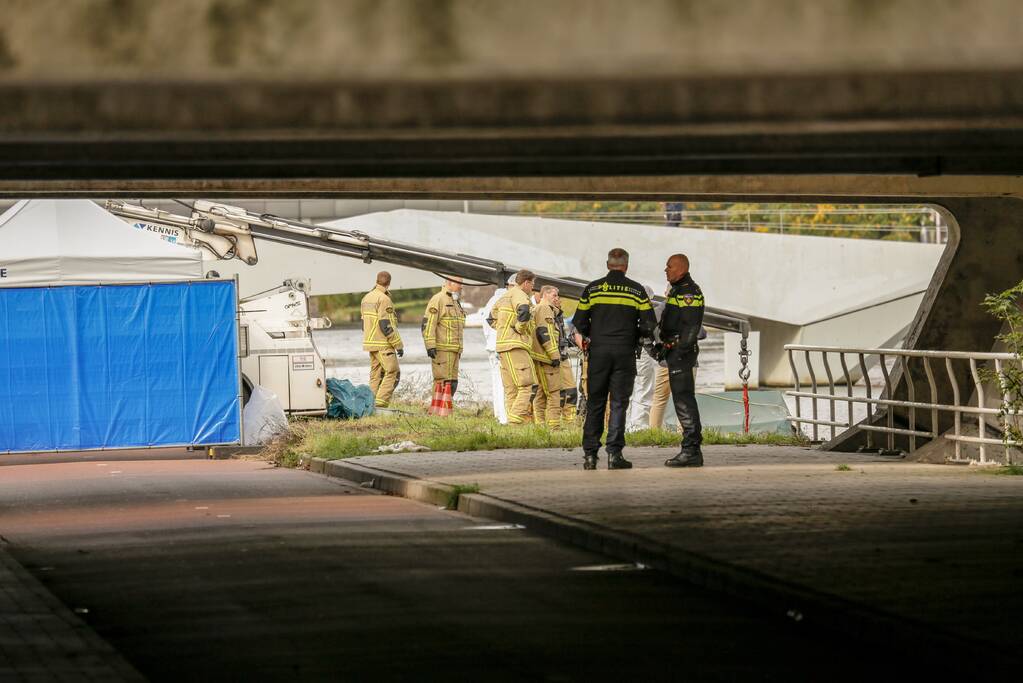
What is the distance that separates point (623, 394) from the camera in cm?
1553

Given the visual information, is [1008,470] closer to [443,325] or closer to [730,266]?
[443,325]

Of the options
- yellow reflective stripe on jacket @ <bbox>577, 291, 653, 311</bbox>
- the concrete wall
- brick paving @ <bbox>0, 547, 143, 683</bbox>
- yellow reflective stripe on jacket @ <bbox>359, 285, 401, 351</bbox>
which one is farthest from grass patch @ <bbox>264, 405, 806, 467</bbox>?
the concrete wall

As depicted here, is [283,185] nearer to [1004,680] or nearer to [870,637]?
[870,637]

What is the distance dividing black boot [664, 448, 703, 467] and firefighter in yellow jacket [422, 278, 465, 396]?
11068 mm

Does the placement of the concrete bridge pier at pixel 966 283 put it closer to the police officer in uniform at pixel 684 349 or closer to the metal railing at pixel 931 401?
the metal railing at pixel 931 401

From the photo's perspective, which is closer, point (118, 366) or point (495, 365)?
point (118, 366)

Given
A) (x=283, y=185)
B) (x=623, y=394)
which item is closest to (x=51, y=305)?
(x=283, y=185)

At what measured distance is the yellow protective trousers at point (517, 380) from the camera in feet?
74.8

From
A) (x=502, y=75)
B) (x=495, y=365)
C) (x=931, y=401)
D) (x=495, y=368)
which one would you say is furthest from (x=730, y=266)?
(x=502, y=75)

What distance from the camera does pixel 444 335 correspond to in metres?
27.0

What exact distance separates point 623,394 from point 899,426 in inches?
177

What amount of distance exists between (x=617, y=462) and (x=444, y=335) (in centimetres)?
1166

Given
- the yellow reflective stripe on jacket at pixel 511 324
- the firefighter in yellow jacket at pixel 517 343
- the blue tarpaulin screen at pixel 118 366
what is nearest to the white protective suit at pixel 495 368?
the firefighter in yellow jacket at pixel 517 343

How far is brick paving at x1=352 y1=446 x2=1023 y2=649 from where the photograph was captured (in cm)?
871
